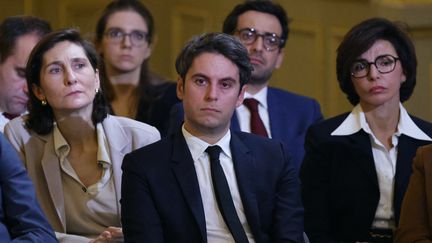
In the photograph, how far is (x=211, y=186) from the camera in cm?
250

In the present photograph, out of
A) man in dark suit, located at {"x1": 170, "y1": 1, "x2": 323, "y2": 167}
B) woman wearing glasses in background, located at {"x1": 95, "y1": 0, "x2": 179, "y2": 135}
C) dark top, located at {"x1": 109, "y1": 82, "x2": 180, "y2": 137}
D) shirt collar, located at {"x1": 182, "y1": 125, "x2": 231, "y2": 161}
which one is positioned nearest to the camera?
shirt collar, located at {"x1": 182, "y1": 125, "x2": 231, "y2": 161}

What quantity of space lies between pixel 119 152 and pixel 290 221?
0.65m

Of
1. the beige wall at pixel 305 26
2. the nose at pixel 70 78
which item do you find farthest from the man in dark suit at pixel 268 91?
the beige wall at pixel 305 26

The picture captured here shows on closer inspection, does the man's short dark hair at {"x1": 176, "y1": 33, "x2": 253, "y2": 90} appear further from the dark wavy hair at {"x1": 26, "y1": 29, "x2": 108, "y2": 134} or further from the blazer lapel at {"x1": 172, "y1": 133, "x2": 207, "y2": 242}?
the dark wavy hair at {"x1": 26, "y1": 29, "x2": 108, "y2": 134}

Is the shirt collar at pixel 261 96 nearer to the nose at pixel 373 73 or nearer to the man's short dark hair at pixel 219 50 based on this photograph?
the nose at pixel 373 73

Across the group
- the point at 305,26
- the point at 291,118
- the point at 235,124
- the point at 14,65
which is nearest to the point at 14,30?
the point at 14,65

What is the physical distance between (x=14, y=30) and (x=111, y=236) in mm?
1125

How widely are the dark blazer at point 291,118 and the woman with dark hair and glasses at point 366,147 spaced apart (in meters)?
0.38

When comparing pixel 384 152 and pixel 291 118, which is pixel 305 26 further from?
pixel 384 152

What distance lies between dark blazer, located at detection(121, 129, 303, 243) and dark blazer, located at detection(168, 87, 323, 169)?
2.57 feet

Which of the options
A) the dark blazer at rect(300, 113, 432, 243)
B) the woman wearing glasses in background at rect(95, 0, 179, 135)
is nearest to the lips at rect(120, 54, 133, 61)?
the woman wearing glasses in background at rect(95, 0, 179, 135)

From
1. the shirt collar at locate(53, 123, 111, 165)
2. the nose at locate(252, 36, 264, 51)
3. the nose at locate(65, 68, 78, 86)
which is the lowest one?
the shirt collar at locate(53, 123, 111, 165)

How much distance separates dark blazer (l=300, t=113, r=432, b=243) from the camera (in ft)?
9.39

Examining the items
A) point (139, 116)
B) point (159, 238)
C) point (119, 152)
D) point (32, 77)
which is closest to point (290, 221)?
point (159, 238)
